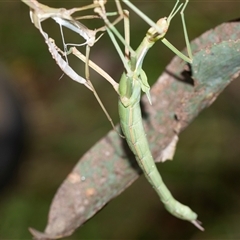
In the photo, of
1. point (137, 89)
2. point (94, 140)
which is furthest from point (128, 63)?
point (94, 140)

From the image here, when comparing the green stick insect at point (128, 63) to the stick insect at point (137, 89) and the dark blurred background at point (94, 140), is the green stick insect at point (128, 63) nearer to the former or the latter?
the stick insect at point (137, 89)

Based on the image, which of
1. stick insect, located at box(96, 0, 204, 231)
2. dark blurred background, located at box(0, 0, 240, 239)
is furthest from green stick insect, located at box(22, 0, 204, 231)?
dark blurred background, located at box(0, 0, 240, 239)

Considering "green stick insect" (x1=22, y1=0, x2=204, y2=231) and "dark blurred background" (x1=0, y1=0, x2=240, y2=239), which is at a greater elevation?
"green stick insect" (x1=22, y1=0, x2=204, y2=231)

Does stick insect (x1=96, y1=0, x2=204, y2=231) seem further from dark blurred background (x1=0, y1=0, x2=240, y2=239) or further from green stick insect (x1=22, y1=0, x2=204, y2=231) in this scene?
dark blurred background (x1=0, y1=0, x2=240, y2=239)

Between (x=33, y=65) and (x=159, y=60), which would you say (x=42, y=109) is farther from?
(x=159, y=60)

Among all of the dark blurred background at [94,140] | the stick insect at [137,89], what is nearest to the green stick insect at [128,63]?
the stick insect at [137,89]

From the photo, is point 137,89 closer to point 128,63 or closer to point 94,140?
point 128,63

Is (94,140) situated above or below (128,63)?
below

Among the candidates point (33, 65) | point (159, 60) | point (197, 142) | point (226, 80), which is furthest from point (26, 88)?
point (226, 80)
